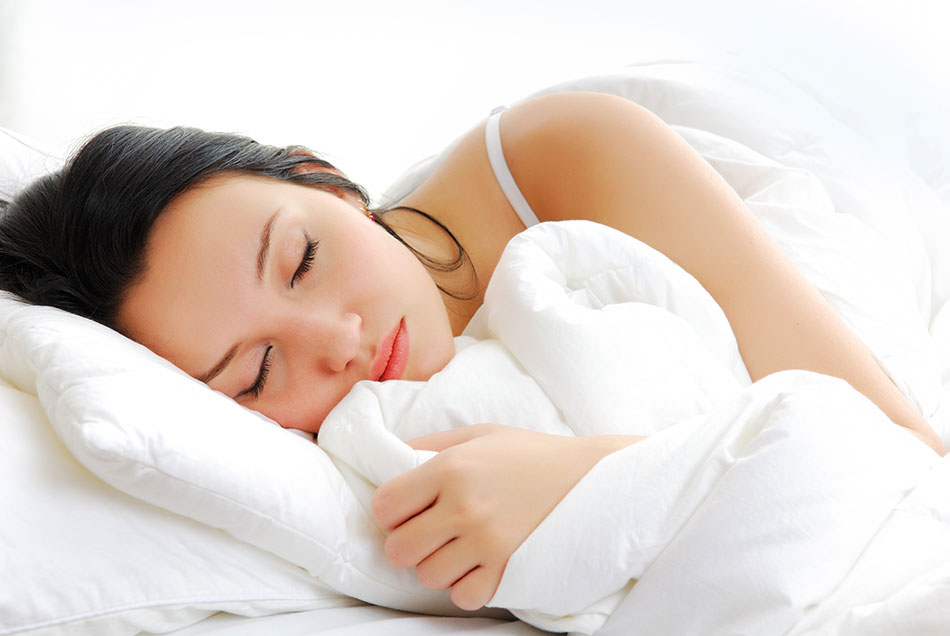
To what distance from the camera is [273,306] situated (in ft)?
3.06

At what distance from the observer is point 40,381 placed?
2.46 ft

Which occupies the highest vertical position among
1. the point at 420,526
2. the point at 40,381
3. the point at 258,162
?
the point at 258,162

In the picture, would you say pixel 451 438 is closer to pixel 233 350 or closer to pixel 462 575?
pixel 462 575

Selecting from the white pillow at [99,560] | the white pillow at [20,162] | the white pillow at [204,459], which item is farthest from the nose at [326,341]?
the white pillow at [20,162]

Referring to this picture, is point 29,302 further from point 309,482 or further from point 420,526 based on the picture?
point 420,526

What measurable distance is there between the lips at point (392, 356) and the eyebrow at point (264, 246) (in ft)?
0.53

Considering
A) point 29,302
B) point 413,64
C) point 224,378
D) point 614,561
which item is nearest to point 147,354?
point 224,378

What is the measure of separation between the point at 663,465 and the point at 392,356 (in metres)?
0.41

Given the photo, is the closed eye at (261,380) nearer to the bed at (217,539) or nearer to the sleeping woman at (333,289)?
the sleeping woman at (333,289)

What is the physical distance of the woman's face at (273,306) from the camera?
3.06ft

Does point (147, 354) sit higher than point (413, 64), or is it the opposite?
point (413, 64)

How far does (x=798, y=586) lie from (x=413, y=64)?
213cm

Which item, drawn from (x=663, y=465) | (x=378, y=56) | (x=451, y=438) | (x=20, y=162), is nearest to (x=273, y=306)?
(x=451, y=438)

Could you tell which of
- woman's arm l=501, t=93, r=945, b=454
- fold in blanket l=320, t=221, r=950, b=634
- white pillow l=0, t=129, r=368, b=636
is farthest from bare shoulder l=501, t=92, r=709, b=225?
white pillow l=0, t=129, r=368, b=636
